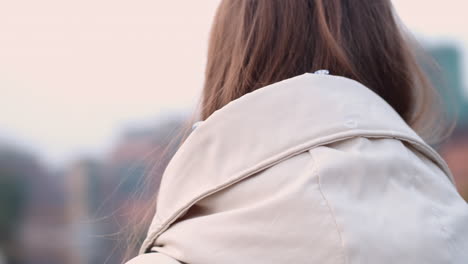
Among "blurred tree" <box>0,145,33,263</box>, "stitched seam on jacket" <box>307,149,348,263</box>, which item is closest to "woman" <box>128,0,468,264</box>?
"stitched seam on jacket" <box>307,149,348,263</box>

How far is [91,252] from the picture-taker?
32.6ft

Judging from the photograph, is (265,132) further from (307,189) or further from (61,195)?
(61,195)

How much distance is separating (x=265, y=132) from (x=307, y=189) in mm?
100

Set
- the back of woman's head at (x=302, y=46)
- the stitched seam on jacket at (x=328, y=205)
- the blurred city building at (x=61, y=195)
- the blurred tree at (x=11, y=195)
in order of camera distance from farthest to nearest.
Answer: the blurred tree at (x=11, y=195) < the blurred city building at (x=61, y=195) < the back of woman's head at (x=302, y=46) < the stitched seam on jacket at (x=328, y=205)

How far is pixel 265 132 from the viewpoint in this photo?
2.75ft

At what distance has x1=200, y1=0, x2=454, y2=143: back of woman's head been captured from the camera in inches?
38.0

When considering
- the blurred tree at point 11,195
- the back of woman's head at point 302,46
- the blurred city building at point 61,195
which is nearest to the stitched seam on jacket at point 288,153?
the back of woman's head at point 302,46

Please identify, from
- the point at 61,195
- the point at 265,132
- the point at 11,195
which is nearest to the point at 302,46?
the point at 265,132

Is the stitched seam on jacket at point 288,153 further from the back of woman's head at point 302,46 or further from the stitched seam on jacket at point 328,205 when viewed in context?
the back of woman's head at point 302,46

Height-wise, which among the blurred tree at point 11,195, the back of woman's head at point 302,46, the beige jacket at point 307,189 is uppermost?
the back of woman's head at point 302,46

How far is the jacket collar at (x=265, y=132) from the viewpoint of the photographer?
82cm

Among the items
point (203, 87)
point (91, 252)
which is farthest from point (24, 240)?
point (203, 87)

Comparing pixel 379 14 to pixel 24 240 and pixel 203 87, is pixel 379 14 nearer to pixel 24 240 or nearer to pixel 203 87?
pixel 203 87

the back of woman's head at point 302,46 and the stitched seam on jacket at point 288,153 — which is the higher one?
the back of woman's head at point 302,46
